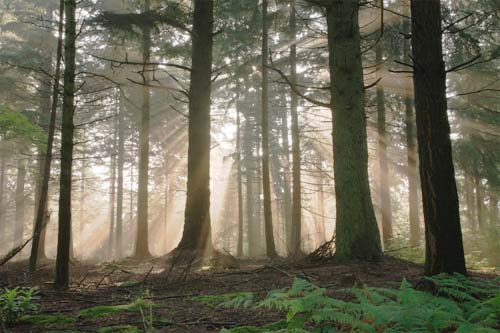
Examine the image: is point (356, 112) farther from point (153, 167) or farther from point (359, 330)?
point (153, 167)

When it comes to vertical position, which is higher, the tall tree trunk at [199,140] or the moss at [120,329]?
Result: the tall tree trunk at [199,140]

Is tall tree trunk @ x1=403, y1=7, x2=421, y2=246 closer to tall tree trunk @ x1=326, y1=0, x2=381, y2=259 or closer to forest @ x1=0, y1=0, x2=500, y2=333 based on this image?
forest @ x1=0, y1=0, x2=500, y2=333

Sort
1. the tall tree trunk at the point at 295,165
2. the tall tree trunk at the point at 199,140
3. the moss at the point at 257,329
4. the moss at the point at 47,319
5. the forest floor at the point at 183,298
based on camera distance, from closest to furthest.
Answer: the moss at the point at 257,329, the forest floor at the point at 183,298, the moss at the point at 47,319, the tall tree trunk at the point at 199,140, the tall tree trunk at the point at 295,165

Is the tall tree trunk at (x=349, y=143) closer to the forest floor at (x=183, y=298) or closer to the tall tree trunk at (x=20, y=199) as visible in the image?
the forest floor at (x=183, y=298)

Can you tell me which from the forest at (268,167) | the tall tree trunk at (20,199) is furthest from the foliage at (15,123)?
the tall tree trunk at (20,199)

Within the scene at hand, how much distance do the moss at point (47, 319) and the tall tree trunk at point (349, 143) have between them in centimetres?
510

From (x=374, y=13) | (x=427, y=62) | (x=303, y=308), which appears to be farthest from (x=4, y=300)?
(x=374, y=13)

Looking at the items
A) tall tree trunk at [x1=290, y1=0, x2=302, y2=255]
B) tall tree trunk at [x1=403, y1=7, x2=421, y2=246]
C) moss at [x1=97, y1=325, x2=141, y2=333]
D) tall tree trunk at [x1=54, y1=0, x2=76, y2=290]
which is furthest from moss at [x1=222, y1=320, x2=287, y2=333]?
tall tree trunk at [x1=403, y1=7, x2=421, y2=246]

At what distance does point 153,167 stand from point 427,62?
87.1 ft

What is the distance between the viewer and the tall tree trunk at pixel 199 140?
1056 cm

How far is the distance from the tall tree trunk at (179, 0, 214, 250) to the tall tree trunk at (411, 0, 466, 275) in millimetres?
6697

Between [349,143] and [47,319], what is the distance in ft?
19.6

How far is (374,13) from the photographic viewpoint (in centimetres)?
1496

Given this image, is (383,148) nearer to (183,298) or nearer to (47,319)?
(183,298)
